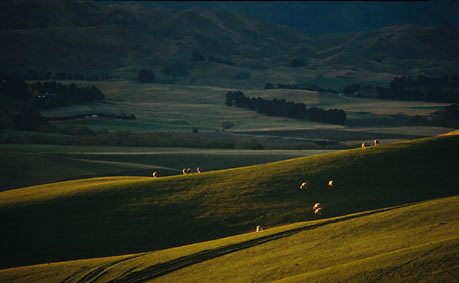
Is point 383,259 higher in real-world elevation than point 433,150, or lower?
lower

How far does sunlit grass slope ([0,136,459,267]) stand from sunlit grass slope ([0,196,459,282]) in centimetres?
397

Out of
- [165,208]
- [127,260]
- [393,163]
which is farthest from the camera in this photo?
[393,163]

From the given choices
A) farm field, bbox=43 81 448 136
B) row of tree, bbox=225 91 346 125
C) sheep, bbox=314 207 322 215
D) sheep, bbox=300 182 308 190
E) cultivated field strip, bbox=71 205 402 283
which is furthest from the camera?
row of tree, bbox=225 91 346 125

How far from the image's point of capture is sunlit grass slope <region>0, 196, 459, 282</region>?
950 inches

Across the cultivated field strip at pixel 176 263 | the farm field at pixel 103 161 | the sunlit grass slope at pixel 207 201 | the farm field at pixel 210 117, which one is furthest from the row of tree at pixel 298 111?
the cultivated field strip at pixel 176 263

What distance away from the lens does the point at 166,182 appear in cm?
4816

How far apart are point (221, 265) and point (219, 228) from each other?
31.9 ft

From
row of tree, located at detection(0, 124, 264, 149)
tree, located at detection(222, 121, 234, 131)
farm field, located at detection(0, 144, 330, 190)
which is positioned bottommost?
farm field, located at detection(0, 144, 330, 190)

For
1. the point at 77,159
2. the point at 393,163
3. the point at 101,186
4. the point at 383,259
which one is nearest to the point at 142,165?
the point at 77,159

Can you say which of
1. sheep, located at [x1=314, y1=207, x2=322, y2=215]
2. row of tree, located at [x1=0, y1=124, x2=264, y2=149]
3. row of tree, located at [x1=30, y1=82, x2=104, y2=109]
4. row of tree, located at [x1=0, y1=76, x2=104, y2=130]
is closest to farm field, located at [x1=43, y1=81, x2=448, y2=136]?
row of tree, located at [x1=30, y1=82, x2=104, y2=109]

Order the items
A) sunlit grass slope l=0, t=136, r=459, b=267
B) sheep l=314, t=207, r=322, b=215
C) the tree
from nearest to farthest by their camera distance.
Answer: sunlit grass slope l=0, t=136, r=459, b=267 < sheep l=314, t=207, r=322, b=215 < the tree

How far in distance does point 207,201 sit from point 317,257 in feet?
55.4

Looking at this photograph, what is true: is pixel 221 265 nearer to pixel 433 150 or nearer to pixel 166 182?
pixel 166 182

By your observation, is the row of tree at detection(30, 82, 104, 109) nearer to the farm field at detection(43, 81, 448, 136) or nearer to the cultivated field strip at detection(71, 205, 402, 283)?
the farm field at detection(43, 81, 448, 136)
